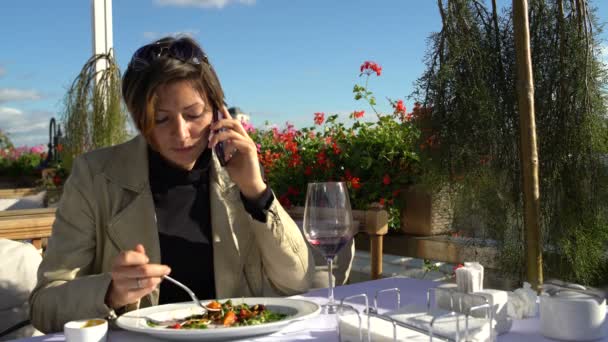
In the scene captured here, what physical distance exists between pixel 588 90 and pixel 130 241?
1572 millimetres

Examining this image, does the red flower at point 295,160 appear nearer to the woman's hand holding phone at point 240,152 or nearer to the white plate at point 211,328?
the woman's hand holding phone at point 240,152

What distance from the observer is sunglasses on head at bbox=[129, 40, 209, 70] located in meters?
1.56

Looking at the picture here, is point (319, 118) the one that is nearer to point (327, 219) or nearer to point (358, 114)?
point (358, 114)

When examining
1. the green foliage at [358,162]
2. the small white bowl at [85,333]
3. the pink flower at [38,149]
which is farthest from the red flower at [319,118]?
the pink flower at [38,149]

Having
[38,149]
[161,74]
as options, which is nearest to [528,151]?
[161,74]

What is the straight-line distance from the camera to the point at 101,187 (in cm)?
155

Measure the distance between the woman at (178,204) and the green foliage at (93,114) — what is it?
189 cm

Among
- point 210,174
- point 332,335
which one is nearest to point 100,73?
point 210,174

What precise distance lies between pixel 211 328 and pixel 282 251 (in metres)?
0.55

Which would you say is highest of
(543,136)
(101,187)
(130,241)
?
(543,136)

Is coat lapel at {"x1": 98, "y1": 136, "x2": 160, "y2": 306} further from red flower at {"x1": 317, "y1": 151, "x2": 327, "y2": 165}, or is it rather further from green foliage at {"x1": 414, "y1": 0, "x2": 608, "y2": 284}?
red flower at {"x1": 317, "y1": 151, "x2": 327, "y2": 165}

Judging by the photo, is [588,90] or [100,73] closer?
[588,90]

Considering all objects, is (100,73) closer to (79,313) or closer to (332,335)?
(79,313)

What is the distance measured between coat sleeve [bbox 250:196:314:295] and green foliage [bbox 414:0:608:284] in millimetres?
835
